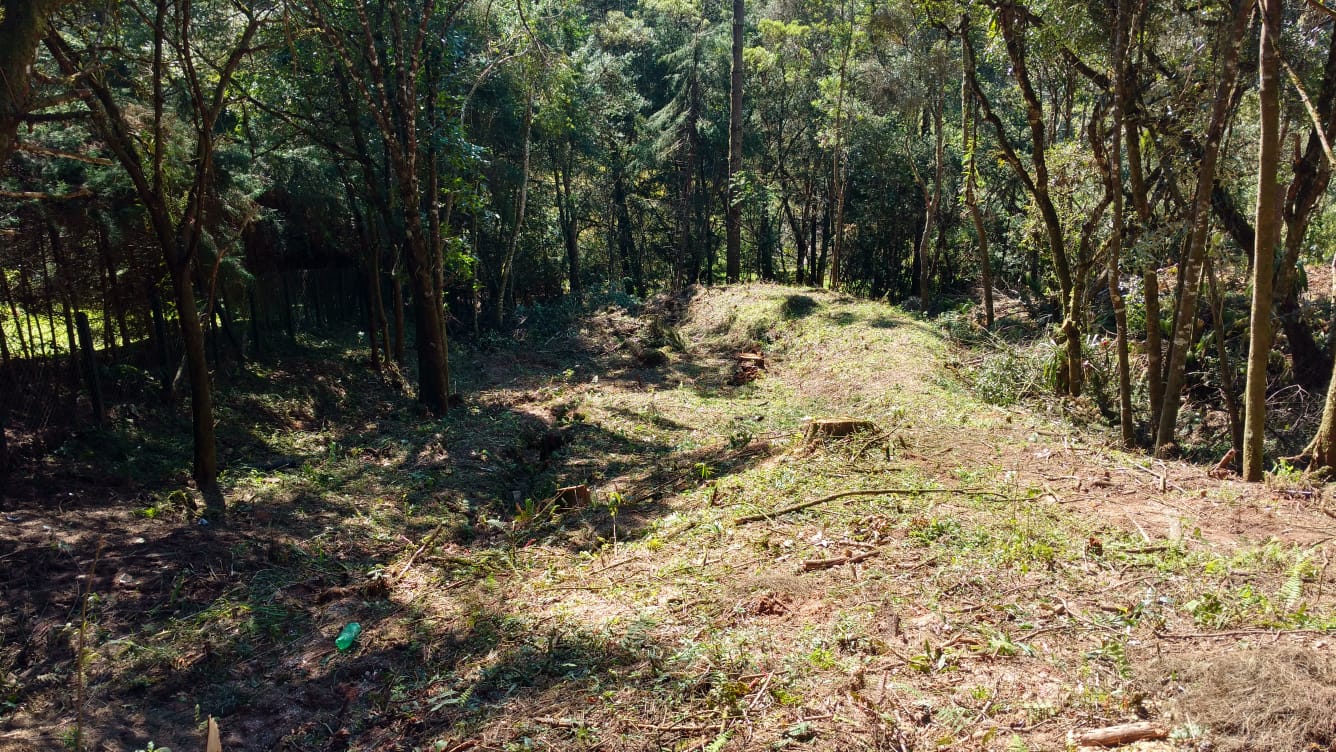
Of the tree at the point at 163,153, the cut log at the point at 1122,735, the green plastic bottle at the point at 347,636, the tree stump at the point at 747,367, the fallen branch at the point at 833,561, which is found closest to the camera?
the cut log at the point at 1122,735

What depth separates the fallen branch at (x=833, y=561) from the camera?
4.83 m

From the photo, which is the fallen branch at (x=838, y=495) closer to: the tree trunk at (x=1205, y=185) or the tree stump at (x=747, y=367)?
the tree trunk at (x=1205, y=185)

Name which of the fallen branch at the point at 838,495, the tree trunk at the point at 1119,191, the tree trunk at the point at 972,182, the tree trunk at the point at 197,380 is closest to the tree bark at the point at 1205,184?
the tree trunk at the point at 1119,191

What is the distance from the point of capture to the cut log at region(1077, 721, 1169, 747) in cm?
301

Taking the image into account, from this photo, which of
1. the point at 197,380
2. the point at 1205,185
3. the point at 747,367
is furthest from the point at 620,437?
the point at 1205,185

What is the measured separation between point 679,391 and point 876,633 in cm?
871

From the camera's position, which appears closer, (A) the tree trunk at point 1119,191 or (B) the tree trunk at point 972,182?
(A) the tree trunk at point 1119,191

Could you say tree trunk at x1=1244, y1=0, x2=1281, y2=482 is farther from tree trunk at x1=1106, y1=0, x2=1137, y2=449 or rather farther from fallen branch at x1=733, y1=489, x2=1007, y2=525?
fallen branch at x1=733, y1=489, x2=1007, y2=525

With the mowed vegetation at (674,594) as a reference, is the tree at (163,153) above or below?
above

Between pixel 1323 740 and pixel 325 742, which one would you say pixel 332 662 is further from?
pixel 1323 740

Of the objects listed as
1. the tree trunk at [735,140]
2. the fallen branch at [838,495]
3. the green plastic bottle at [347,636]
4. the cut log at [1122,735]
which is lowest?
the cut log at [1122,735]

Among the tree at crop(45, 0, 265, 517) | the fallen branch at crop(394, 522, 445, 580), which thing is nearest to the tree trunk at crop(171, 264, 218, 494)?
the tree at crop(45, 0, 265, 517)

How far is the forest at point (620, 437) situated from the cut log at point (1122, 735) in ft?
0.05

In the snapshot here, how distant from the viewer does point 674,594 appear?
4715 mm
